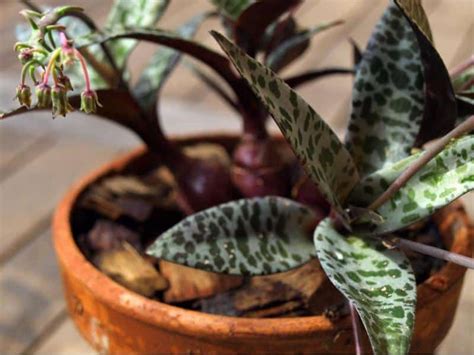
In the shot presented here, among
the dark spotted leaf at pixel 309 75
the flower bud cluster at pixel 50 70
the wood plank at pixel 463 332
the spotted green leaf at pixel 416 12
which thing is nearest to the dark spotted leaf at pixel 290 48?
the dark spotted leaf at pixel 309 75

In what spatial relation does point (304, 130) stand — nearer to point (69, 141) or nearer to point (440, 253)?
point (440, 253)

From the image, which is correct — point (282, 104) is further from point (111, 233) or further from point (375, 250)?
point (111, 233)

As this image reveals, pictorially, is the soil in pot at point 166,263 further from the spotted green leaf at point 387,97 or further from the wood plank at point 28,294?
the wood plank at point 28,294

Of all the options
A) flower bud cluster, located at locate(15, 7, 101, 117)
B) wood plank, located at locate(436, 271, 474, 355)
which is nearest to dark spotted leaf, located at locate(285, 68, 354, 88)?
flower bud cluster, located at locate(15, 7, 101, 117)

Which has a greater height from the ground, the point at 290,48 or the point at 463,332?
the point at 290,48

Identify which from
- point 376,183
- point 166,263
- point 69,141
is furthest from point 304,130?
point 69,141

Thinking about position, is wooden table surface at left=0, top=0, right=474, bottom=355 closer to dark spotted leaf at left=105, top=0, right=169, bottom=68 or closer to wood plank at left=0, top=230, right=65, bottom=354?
wood plank at left=0, top=230, right=65, bottom=354

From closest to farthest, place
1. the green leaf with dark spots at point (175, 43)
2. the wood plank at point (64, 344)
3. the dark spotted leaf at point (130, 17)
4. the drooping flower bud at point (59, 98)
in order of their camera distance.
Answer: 1. the drooping flower bud at point (59, 98)
2. the green leaf with dark spots at point (175, 43)
3. the dark spotted leaf at point (130, 17)
4. the wood plank at point (64, 344)
